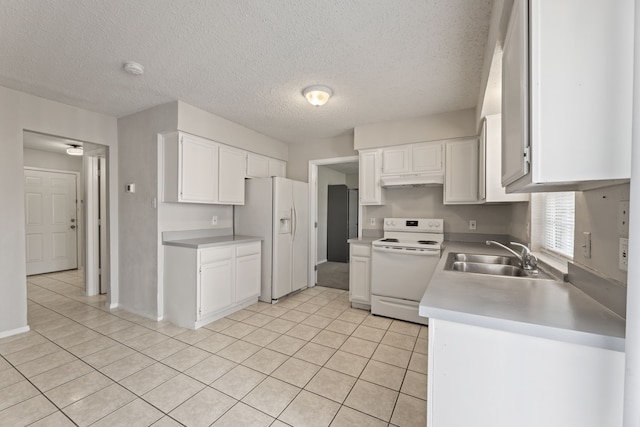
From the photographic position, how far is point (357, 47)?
2010 mm

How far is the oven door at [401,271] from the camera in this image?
2.99 metres

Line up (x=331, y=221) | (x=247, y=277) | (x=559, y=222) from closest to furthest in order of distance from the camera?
(x=559, y=222) → (x=247, y=277) → (x=331, y=221)

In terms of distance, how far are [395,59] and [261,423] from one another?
2.69m

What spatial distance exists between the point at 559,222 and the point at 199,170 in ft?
11.1

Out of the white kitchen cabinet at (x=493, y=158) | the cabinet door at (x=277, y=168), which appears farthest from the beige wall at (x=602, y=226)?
the cabinet door at (x=277, y=168)

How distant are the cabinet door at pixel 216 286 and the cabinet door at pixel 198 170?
0.79m

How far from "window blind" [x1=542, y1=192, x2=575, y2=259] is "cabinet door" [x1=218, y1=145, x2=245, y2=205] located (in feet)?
10.9

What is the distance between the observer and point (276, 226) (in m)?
3.75

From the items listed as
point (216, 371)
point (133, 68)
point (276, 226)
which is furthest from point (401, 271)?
point (133, 68)

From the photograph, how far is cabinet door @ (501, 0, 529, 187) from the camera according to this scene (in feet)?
3.18

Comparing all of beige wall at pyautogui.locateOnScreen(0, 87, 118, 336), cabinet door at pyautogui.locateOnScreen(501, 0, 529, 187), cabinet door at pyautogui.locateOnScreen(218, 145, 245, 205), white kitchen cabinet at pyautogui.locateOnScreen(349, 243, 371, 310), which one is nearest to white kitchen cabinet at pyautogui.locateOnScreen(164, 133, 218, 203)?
cabinet door at pyautogui.locateOnScreen(218, 145, 245, 205)

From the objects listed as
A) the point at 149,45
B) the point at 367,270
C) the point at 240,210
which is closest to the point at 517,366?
the point at 367,270

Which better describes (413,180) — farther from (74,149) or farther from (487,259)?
(74,149)

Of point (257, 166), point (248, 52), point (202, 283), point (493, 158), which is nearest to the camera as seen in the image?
point (248, 52)
